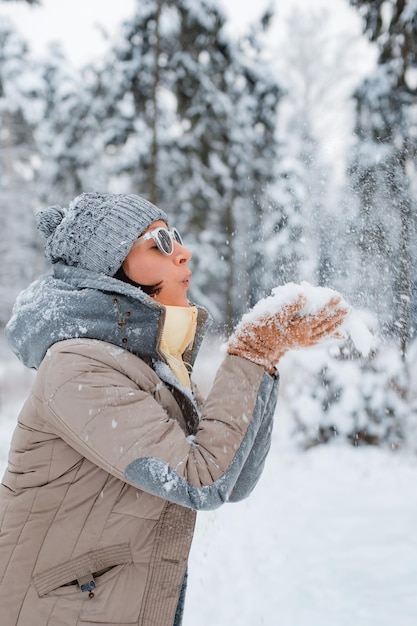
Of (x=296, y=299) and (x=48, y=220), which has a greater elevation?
Answer: (x=48, y=220)

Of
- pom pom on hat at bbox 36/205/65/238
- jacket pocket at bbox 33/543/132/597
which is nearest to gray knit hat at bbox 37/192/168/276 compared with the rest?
pom pom on hat at bbox 36/205/65/238

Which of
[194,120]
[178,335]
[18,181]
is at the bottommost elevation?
[178,335]

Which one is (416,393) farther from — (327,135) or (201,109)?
(201,109)

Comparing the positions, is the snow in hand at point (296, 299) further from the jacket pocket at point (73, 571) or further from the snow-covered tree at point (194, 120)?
the snow-covered tree at point (194, 120)

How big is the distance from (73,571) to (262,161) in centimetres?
1535

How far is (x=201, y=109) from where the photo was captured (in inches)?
468

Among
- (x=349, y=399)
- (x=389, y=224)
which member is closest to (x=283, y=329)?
(x=389, y=224)

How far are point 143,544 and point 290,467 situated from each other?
509cm

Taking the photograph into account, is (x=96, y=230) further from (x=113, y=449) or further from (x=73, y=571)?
(x=73, y=571)

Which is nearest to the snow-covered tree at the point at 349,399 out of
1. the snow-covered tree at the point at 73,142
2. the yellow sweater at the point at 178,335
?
the yellow sweater at the point at 178,335

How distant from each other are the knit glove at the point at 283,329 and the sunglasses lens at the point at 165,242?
0.39m

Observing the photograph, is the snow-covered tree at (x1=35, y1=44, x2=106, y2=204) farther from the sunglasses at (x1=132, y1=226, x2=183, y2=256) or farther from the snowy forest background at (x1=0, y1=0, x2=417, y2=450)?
the sunglasses at (x1=132, y1=226, x2=183, y2=256)

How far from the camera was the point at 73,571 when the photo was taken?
139 cm

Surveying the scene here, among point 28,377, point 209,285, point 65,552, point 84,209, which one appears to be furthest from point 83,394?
point 209,285
